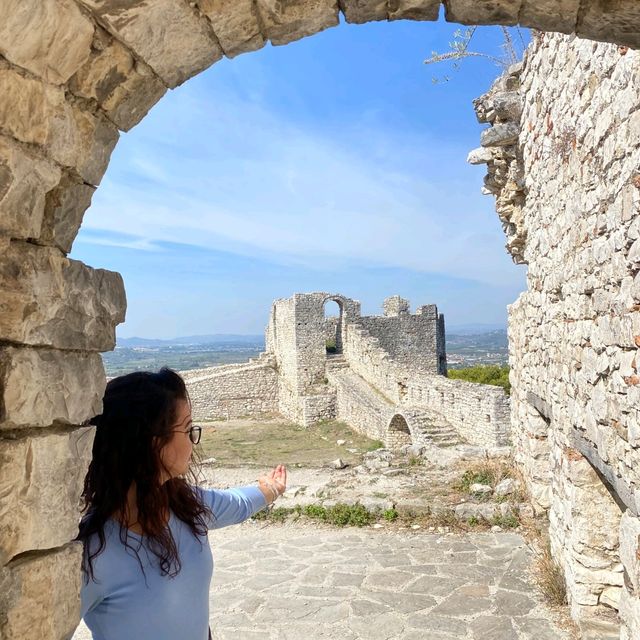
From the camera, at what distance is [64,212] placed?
1917 mm

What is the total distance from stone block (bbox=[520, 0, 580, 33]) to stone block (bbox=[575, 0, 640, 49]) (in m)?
0.03

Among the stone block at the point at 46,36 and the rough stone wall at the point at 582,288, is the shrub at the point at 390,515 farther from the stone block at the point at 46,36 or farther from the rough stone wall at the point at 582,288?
the stone block at the point at 46,36

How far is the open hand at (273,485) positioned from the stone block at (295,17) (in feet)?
6.00

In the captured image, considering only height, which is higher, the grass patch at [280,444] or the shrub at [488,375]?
the shrub at [488,375]

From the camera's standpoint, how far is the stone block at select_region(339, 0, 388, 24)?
6.57ft

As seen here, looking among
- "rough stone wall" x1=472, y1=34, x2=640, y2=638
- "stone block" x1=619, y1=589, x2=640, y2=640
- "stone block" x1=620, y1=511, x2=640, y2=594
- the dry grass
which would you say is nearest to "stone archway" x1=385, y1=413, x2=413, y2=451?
"rough stone wall" x1=472, y1=34, x2=640, y2=638

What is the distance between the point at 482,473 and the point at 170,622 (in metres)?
7.52

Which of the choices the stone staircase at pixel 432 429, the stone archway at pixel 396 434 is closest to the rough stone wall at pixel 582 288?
the stone staircase at pixel 432 429

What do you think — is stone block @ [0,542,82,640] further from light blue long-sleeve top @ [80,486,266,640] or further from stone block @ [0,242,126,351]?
stone block @ [0,242,126,351]

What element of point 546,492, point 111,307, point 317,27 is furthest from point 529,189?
point 111,307

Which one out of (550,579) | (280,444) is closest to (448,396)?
(280,444)

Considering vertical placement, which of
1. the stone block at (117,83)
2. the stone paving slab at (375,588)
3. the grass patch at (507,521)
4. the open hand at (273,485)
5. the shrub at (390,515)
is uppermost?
the stone block at (117,83)

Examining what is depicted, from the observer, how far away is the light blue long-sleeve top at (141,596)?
6.19 feet

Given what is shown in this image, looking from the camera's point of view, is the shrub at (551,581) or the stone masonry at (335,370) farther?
the stone masonry at (335,370)
